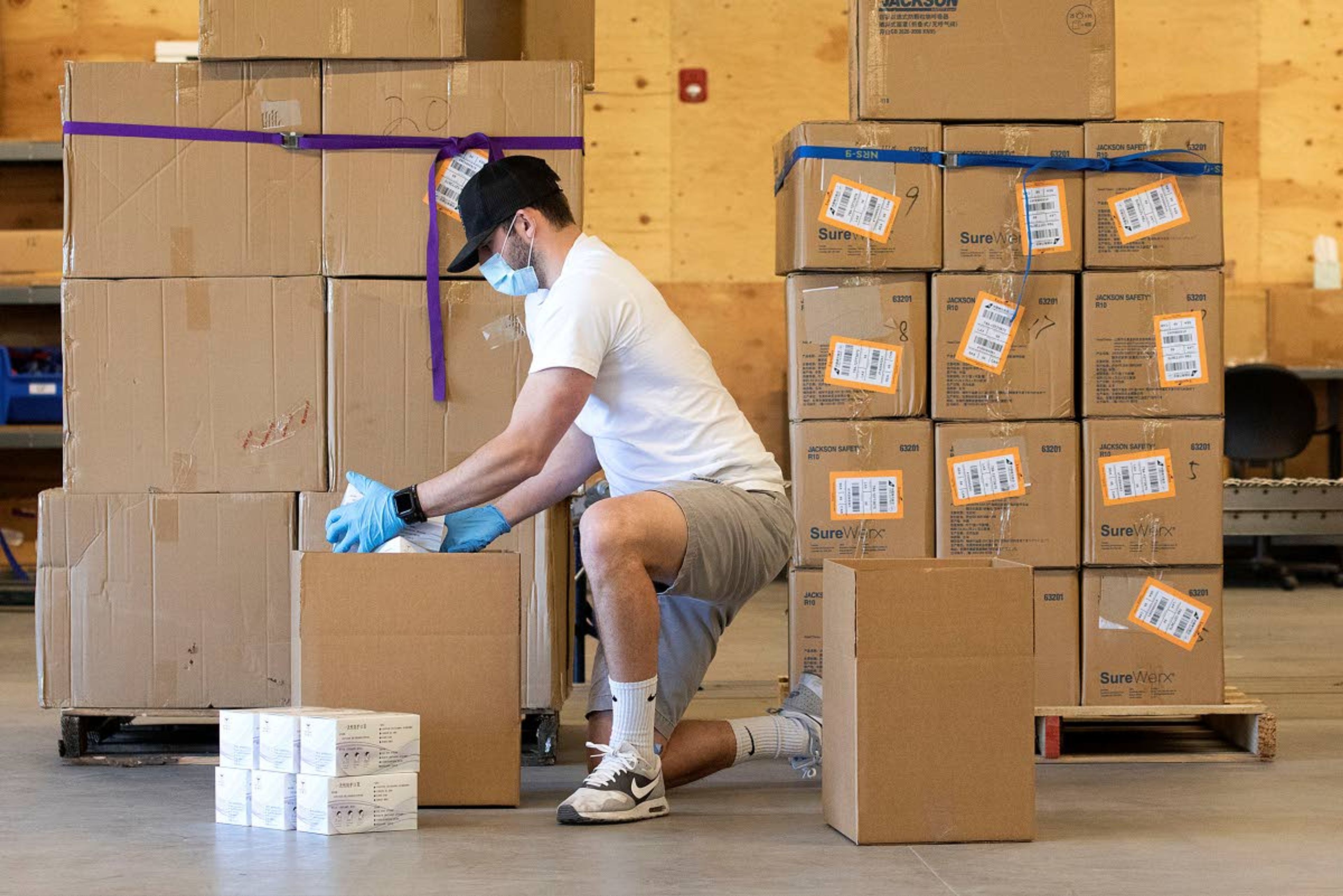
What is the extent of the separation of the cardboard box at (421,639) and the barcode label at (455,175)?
0.87m

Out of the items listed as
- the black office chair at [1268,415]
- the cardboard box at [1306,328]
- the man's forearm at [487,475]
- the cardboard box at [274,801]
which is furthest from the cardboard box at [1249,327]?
the cardboard box at [274,801]

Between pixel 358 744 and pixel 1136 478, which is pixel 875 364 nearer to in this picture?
pixel 1136 478

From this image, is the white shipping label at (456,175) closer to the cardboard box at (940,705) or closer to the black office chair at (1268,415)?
the cardboard box at (940,705)

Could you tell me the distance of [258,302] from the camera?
3221 mm

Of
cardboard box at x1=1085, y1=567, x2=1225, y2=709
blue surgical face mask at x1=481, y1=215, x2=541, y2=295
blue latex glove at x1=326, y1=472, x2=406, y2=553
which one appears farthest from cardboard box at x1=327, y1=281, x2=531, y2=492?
cardboard box at x1=1085, y1=567, x2=1225, y2=709

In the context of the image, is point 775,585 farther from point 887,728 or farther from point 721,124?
point 887,728

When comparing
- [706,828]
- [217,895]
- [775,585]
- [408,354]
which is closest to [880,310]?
[408,354]

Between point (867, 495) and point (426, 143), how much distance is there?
3.99ft

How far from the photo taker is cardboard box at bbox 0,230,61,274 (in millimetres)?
6594

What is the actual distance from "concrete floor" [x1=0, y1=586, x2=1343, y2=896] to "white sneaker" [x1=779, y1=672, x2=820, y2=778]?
5 centimetres

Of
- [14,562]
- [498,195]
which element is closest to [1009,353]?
[498,195]

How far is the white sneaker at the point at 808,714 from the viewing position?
3.02 meters

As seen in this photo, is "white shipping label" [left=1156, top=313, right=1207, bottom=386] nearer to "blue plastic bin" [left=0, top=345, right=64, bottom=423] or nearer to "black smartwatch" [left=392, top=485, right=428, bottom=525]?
"black smartwatch" [left=392, top=485, right=428, bottom=525]

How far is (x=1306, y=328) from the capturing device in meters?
7.34
